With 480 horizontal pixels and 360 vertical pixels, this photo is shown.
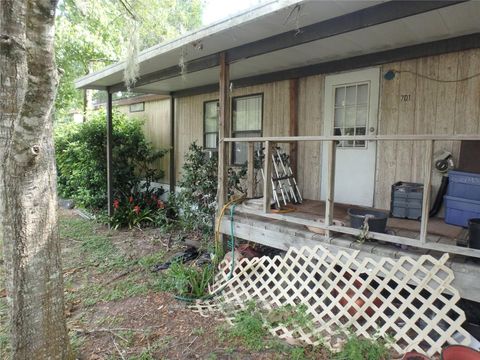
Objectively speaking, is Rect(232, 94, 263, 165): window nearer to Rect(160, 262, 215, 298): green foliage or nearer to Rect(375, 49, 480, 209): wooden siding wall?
Rect(375, 49, 480, 209): wooden siding wall

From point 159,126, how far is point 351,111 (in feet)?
17.2

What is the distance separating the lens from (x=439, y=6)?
2.71 meters

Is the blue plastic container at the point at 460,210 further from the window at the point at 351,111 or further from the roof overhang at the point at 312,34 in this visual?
the roof overhang at the point at 312,34

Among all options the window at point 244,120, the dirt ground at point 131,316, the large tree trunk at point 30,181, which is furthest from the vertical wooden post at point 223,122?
the large tree trunk at point 30,181

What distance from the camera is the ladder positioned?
498cm

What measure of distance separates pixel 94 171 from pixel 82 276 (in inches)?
162

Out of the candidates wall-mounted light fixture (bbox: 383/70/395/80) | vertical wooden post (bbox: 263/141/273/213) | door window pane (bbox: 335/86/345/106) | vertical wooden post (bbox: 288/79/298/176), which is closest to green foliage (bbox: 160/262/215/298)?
vertical wooden post (bbox: 263/141/273/213)

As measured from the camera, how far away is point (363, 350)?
2.79 meters

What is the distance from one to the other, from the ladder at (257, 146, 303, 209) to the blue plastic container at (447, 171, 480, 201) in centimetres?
203

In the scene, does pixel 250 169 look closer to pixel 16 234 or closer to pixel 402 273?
pixel 402 273

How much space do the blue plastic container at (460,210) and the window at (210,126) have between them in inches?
181

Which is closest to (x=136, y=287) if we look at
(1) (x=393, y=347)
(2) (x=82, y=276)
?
(2) (x=82, y=276)

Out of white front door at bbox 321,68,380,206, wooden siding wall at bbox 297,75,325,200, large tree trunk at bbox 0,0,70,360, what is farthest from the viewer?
wooden siding wall at bbox 297,75,325,200

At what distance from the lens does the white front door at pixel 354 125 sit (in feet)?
15.5
